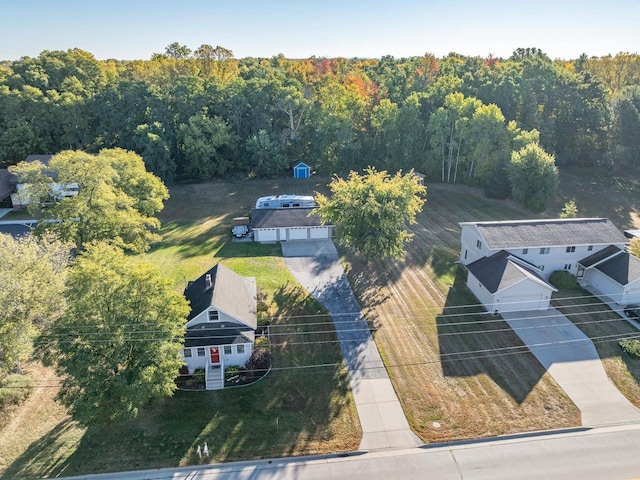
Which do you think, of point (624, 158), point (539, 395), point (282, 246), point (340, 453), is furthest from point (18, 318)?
point (624, 158)

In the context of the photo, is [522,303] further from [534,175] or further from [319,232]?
[534,175]

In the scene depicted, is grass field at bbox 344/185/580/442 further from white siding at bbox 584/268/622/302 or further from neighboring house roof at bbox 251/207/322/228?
white siding at bbox 584/268/622/302

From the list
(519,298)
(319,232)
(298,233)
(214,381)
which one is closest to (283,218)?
(298,233)

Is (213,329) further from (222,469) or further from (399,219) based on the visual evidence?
(399,219)

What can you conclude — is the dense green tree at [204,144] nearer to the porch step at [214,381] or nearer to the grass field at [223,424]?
the grass field at [223,424]

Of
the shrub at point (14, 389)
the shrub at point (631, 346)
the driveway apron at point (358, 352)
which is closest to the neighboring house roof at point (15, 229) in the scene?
the shrub at point (14, 389)
